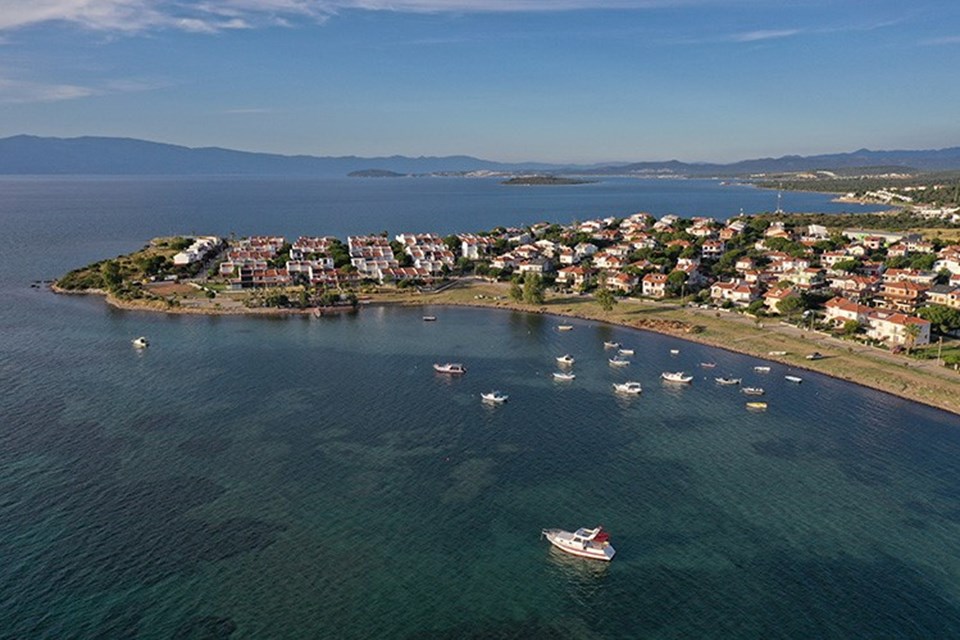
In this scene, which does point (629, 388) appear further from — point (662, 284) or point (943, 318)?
point (662, 284)

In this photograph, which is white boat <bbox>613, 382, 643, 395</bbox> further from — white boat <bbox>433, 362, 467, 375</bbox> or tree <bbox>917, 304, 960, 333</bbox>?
tree <bbox>917, 304, 960, 333</bbox>

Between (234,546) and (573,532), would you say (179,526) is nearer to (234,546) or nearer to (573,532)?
(234,546)

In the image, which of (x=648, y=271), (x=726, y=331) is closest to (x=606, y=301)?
(x=726, y=331)

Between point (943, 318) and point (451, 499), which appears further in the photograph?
point (943, 318)

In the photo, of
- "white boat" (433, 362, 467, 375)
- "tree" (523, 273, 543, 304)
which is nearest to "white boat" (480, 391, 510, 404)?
"white boat" (433, 362, 467, 375)

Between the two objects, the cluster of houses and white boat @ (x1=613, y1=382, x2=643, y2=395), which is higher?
the cluster of houses

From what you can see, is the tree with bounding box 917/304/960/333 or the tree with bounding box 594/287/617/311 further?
the tree with bounding box 594/287/617/311

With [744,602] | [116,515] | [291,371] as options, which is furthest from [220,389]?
[744,602]
